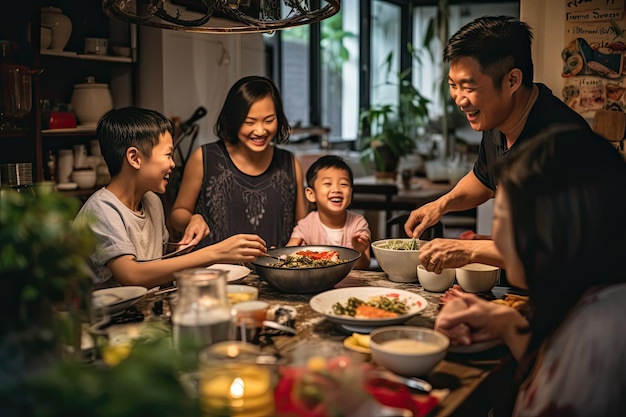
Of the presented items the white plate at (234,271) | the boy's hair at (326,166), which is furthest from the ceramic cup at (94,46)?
the white plate at (234,271)

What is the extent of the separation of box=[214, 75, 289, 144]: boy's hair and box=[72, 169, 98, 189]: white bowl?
1314mm

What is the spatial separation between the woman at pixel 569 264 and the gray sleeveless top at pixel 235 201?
1.67 meters

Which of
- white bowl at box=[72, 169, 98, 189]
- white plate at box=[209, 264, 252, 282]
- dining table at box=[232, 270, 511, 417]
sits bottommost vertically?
dining table at box=[232, 270, 511, 417]

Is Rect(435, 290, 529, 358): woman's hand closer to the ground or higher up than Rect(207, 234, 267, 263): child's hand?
closer to the ground

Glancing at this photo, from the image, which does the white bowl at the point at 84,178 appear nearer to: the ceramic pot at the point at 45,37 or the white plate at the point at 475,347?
the ceramic pot at the point at 45,37

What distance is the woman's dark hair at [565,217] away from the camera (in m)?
1.29

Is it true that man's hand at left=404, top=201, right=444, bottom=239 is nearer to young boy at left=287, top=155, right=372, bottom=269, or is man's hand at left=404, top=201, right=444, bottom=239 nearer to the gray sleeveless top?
young boy at left=287, top=155, right=372, bottom=269

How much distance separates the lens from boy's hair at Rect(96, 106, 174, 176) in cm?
238

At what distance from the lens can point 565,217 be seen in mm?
1285

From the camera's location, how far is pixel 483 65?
7.70 feet

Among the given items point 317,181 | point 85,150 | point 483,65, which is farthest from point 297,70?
point 483,65

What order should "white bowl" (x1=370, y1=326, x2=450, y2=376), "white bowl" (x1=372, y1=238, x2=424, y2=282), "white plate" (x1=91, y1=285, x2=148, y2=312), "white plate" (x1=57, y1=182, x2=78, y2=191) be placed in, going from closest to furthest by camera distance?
"white bowl" (x1=370, y1=326, x2=450, y2=376)
"white plate" (x1=91, y1=285, x2=148, y2=312)
"white bowl" (x1=372, y1=238, x2=424, y2=282)
"white plate" (x1=57, y1=182, x2=78, y2=191)

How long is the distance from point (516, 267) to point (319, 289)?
2.75 ft

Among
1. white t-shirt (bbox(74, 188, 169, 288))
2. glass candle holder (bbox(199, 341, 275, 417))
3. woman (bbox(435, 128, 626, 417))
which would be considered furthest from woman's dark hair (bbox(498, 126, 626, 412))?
white t-shirt (bbox(74, 188, 169, 288))
